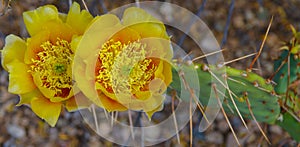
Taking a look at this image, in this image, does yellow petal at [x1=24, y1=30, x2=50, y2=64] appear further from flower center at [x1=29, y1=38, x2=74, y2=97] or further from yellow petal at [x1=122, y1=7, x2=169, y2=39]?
yellow petal at [x1=122, y1=7, x2=169, y2=39]

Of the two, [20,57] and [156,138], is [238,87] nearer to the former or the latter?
[20,57]

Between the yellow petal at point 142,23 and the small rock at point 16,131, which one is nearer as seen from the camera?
the yellow petal at point 142,23

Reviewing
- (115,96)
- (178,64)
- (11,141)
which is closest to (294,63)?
(178,64)

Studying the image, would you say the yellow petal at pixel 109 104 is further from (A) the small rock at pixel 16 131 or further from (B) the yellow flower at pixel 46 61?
(A) the small rock at pixel 16 131

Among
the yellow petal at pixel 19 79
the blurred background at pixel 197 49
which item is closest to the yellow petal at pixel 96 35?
the yellow petal at pixel 19 79

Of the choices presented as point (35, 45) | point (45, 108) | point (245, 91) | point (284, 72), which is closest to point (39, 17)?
point (35, 45)

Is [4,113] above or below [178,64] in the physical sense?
below

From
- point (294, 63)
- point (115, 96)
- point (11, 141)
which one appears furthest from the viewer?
point (11, 141)
